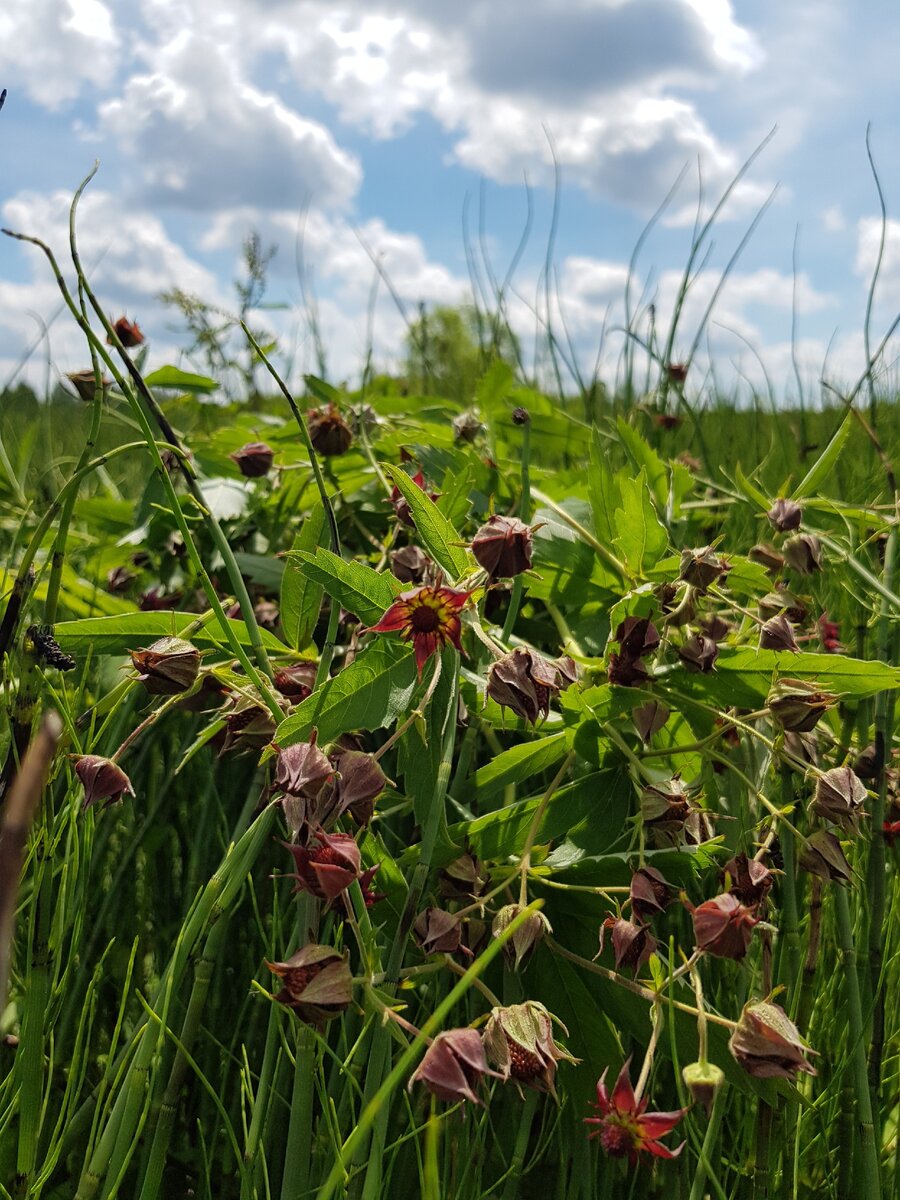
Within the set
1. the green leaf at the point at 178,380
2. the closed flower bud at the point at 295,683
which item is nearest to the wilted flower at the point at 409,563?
the closed flower bud at the point at 295,683

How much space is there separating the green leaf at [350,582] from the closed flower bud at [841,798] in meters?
0.32

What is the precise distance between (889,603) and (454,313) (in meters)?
14.7

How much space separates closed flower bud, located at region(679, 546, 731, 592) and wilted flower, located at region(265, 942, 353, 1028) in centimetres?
42

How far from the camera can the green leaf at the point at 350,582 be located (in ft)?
2.06

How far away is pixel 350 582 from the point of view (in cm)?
64

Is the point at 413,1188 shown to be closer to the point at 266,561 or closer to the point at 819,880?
the point at 819,880

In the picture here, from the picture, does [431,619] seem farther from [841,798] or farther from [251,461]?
[251,461]

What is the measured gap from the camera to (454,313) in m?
14.9

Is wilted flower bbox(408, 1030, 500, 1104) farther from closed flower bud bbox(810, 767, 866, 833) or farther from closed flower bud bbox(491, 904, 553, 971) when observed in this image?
closed flower bud bbox(810, 767, 866, 833)

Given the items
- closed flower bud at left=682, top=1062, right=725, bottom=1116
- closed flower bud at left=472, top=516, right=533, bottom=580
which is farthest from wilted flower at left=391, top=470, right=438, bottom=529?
closed flower bud at left=682, top=1062, right=725, bottom=1116

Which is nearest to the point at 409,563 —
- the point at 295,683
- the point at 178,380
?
the point at 295,683

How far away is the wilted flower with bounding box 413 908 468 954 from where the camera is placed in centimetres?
58

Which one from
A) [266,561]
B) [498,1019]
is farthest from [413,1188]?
[266,561]

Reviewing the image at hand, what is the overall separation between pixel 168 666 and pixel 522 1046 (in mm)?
335
